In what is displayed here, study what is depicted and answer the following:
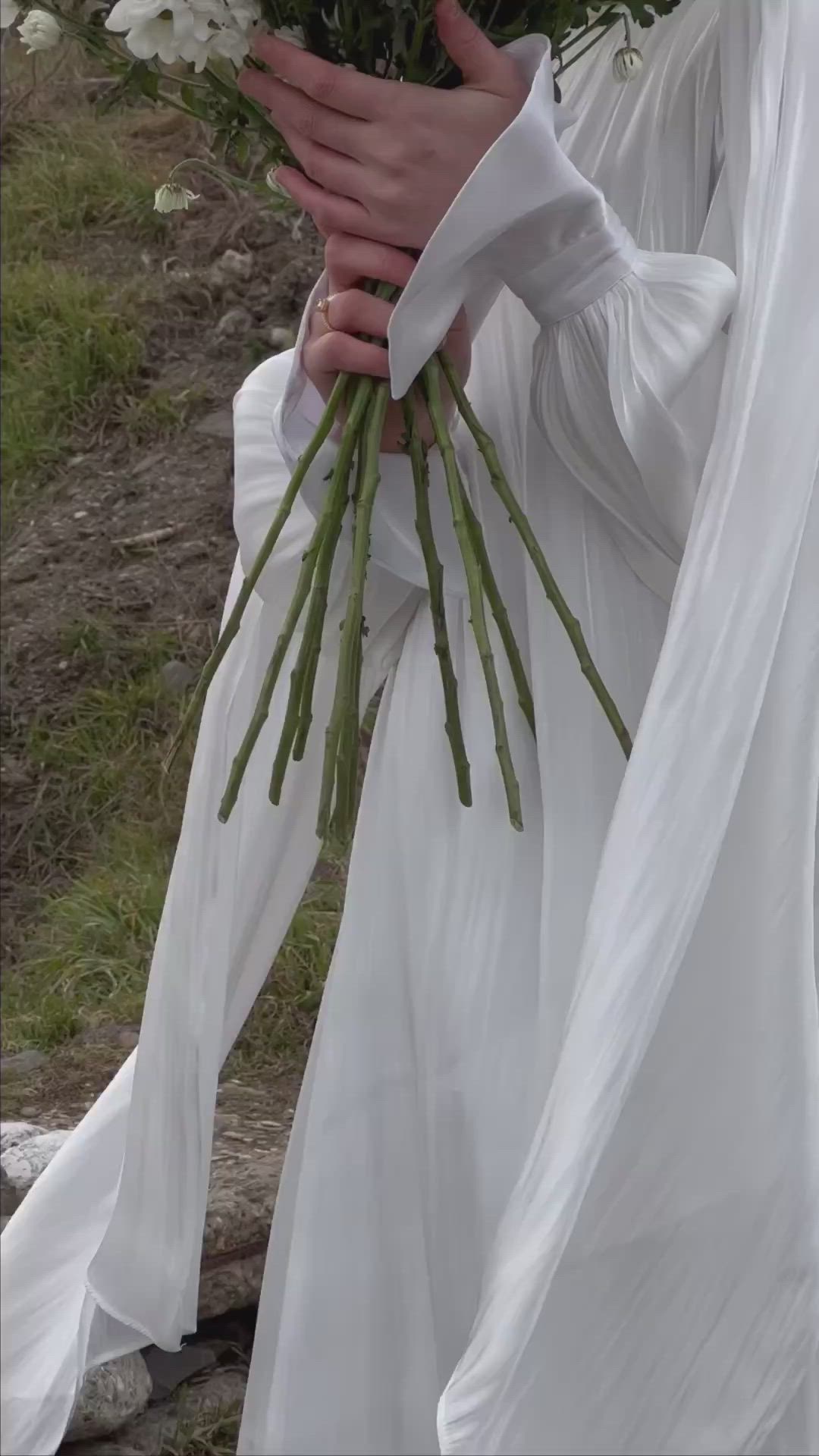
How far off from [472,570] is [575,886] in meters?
0.26

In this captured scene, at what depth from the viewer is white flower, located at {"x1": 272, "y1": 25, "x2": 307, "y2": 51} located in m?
1.17

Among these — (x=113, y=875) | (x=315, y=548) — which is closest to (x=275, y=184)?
(x=315, y=548)

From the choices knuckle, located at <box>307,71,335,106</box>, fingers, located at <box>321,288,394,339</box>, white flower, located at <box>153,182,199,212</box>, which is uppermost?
knuckle, located at <box>307,71,335,106</box>

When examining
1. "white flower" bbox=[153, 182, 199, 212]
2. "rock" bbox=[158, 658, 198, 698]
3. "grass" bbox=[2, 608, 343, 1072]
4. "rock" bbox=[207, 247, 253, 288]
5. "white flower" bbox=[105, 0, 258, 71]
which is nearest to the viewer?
"white flower" bbox=[105, 0, 258, 71]

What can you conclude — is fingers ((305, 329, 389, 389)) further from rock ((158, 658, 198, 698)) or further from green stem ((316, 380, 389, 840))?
rock ((158, 658, 198, 698))

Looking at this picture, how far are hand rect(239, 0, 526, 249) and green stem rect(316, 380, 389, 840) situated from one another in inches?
4.9

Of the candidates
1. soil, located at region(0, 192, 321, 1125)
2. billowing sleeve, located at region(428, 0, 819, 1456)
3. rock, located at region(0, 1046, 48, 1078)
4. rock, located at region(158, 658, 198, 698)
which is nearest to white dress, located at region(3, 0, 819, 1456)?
billowing sleeve, located at region(428, 0, 819, 1456)

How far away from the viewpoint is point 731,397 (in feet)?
3.83

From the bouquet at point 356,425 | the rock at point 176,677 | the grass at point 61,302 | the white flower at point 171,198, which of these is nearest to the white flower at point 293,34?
the bouquet at point 356,425

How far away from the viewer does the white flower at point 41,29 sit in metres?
1.20

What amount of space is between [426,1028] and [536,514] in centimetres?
41

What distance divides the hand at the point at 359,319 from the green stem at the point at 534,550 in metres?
0.05

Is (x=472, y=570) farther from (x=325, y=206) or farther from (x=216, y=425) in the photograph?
(x=216, y=425)

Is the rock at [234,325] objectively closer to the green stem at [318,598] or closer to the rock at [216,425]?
the rock at [216,425]
